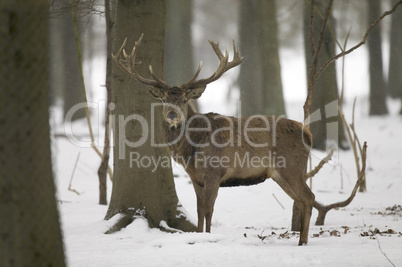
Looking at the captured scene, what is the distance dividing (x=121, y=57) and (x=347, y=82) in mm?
28871

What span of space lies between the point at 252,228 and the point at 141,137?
232cm

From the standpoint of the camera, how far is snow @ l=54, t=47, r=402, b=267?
5574mm

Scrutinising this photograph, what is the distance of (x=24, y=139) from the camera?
3740 millimetres

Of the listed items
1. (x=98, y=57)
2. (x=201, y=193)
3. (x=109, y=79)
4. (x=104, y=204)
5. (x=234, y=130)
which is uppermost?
(x=98, y=57)

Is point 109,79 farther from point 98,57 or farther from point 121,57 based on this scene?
point 98,57

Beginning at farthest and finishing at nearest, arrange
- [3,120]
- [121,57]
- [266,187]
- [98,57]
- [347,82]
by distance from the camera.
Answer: [98,57] → [347,82] → [266,187] → [121,57] → [3,120]

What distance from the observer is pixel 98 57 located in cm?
3728

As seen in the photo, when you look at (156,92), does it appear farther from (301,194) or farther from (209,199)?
(301,194)

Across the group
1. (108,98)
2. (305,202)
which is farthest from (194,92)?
(108,98)

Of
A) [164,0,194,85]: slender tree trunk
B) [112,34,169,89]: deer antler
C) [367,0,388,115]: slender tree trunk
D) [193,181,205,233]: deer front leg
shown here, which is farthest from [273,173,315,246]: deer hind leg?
[367,0,388,115]: slender tree trunk

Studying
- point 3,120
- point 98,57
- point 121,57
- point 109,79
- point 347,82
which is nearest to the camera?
point 3,120

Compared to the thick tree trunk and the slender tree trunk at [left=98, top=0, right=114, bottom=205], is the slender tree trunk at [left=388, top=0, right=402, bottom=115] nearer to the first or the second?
the slender tree trunk at [left=98, top=0, right=114, bottom=205]

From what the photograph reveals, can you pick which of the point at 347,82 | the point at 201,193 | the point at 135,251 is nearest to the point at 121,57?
the point at 201,193

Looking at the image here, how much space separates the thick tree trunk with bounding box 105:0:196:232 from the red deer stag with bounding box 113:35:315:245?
31 cm
